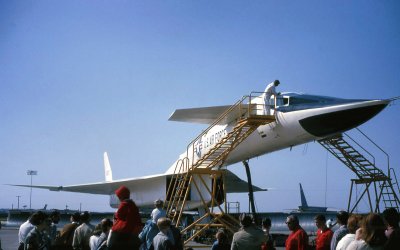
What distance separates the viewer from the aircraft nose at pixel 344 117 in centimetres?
1182

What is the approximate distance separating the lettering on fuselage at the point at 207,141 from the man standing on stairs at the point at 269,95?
2608 millimetres

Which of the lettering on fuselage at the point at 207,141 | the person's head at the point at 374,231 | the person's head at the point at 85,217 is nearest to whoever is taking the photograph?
the person's head at the point at 374,231

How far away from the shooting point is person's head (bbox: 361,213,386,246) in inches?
152

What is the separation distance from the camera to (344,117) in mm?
11914

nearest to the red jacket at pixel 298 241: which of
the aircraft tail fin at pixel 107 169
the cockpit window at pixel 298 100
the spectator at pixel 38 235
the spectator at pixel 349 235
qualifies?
the spectator at pixel 349 235

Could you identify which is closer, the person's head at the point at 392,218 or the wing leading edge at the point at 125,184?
the person's head at the point at 392,218

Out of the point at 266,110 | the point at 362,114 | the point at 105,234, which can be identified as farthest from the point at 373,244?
the point at 266,110

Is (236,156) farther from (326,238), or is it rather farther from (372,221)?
(372,221)

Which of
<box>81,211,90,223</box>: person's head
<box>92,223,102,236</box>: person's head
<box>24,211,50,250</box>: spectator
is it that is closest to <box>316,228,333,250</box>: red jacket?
<box>92,223,102,236</box>: person's head

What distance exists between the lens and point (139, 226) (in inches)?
196

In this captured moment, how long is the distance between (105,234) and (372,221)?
376cm

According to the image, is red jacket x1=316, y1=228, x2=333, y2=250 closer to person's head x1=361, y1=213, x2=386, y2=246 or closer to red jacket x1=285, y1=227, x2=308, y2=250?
red jacket x1=285, y1=227, x2=308, y2=250

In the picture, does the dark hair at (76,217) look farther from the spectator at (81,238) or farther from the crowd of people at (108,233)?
the spectator at (81,238)

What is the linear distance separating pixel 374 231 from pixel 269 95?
9591 mm
